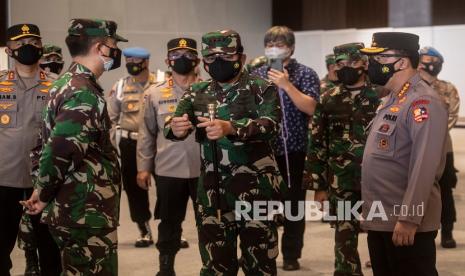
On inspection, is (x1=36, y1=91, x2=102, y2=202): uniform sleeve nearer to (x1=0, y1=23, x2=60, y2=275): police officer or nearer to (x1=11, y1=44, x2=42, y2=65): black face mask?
(x1=0, y1=23, x2=60, y2=275): police officer

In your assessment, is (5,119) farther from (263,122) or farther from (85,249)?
(263,122)

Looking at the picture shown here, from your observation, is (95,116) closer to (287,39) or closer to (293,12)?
(287,39)

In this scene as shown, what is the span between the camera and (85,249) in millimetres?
3895

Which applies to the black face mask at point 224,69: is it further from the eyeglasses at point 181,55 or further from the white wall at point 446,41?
the white wall at point 446,41

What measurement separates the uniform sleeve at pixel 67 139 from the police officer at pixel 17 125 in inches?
43.8

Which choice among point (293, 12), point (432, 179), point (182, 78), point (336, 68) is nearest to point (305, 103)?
point (336, 68)

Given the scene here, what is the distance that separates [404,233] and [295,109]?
2.44 metres

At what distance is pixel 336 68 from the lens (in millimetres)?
5426

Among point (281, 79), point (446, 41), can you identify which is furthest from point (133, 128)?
point (446, 41)

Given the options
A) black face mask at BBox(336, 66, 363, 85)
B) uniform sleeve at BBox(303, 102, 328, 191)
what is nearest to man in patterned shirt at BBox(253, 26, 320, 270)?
uniform sleeve at BBox(303, 102, 328, 191)

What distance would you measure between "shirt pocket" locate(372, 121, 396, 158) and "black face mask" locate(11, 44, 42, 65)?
88.0 inches

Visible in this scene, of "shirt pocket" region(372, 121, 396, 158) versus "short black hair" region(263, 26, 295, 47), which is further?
"short black hair" region(263, 26, 295, 47)

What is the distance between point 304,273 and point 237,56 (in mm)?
2392

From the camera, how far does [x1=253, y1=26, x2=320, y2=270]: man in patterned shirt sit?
241 inches
